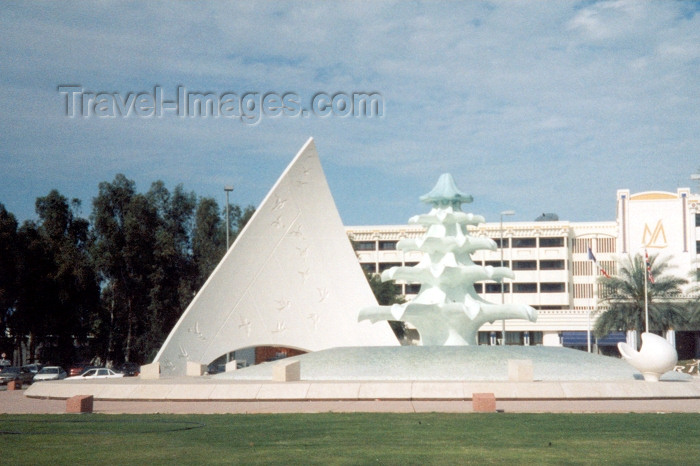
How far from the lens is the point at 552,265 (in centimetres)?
7794

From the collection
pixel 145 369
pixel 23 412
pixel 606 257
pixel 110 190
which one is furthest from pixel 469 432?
pixel 606 257

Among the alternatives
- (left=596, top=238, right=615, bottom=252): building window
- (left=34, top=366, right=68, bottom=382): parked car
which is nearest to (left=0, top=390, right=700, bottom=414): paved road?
(left=34, top=366, right=68, bottom=382): parked car

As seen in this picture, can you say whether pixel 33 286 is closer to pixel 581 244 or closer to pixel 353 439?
pixel 353 439

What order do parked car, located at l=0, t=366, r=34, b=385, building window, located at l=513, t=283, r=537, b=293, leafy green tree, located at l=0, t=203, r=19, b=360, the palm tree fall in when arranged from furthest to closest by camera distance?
building window, located at l=513, t=283, r=537, b=293 < the palm tree < leafy green tree, located at l=0, t=203, r=19, b=360 < parked car, located at l=0, t=366, r=34, b=385

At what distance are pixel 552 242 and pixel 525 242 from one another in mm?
2360

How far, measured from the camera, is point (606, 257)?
75.5m

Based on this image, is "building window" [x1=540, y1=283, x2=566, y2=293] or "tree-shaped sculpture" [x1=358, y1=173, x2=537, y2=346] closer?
"tree-shaped sculpture" [x1=358, y1=173, x2=537, y2=346]

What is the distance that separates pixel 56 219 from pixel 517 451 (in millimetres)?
47023

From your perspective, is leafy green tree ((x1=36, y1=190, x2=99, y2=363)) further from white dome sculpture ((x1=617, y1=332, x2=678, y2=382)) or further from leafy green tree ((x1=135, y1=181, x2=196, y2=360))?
white dome sculpture ((x1=617, y1=332, x2=678, y2=382))

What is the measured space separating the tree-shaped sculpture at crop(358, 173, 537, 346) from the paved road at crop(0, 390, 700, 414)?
33.0ft

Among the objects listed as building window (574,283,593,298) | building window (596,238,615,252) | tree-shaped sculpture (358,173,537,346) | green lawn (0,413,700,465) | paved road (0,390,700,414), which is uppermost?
building window (596,238,615,252)

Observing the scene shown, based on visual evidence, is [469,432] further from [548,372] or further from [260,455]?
[548,372]

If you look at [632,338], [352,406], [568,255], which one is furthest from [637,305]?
[352,406]

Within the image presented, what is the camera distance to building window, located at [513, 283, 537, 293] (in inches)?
3091
